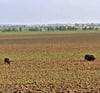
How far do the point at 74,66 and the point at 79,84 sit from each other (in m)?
6.57

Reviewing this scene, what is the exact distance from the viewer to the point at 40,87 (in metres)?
14.8

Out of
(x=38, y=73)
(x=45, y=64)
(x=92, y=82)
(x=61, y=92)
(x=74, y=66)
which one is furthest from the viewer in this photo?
(x=45, y=64)

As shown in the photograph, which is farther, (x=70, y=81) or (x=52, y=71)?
(x=52, y=71)

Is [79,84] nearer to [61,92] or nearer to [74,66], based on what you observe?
[61,92]

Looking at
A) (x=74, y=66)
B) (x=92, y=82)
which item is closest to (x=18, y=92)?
(x=92, y=82)

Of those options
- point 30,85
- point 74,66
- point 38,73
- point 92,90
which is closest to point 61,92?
point 92,90

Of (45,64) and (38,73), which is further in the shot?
(45,64)

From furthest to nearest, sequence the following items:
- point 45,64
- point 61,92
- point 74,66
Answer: point 45,64
point 74,66
point 61,92

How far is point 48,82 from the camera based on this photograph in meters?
16.3

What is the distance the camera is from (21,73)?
1961cm

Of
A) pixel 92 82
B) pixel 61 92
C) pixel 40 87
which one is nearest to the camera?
pixel 61 92

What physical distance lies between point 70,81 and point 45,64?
7.10 m

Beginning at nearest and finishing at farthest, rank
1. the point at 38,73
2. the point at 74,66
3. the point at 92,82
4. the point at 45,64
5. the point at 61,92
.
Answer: the point at 61,92, the point at 92,82, the point at 38,73, the point at 74,66, the point at 45,64

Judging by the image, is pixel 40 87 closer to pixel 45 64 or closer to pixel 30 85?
pixel 30 85
